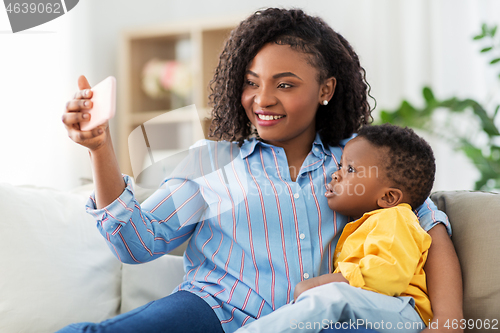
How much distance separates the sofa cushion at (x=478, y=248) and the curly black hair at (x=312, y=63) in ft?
1.19

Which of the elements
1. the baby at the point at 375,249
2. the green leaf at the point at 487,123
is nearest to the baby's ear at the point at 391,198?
the baby at the point at 375,249

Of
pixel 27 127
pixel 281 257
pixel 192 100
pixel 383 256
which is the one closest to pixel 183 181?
pixel 281 257

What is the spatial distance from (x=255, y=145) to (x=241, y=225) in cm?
22

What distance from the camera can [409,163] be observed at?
39.4 inches

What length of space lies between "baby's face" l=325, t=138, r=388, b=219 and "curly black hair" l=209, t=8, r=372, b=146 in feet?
0.54

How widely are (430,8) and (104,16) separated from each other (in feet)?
6.91

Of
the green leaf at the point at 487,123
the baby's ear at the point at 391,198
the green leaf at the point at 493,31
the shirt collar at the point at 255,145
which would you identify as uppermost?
the green leaf at the point at 493,31

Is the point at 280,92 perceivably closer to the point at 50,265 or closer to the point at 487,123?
the point at 50,265

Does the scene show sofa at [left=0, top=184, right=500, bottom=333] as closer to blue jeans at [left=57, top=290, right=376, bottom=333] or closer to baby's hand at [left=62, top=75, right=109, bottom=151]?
blue jeans at [left=57, top=290, right=376, bottom=333]

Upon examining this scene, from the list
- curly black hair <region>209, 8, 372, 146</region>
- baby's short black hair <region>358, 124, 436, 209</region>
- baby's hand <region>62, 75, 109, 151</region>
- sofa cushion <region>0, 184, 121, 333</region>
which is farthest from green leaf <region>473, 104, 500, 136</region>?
baby's hand <region>62, 75, 109, 151</region>

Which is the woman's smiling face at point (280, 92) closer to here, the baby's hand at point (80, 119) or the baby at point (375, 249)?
the baby at point (375, 249)

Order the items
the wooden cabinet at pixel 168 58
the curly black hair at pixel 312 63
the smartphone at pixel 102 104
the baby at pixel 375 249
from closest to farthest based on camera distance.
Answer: the smartphone at pixel 102 104 → the baby at pixel 375 249 → the curly black hair at pixel 312 63 → the wooden cabinet at pixel 168 58

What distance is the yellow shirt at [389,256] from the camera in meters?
0.83

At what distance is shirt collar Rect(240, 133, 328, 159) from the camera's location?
108cm
